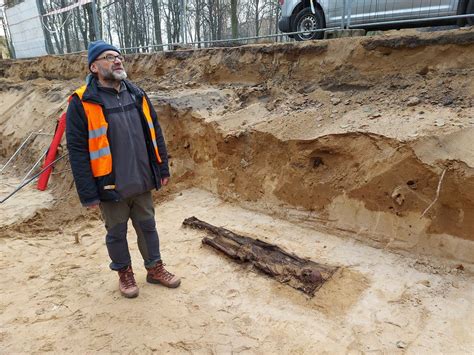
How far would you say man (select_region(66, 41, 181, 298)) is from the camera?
2.98 m

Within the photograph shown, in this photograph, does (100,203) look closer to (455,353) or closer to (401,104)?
(455,353)

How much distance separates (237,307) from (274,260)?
0.76 metres

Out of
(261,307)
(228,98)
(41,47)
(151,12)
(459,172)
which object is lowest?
(261,307)

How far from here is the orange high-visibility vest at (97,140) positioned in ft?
9.75

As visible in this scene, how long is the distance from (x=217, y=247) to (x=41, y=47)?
10.8 meters

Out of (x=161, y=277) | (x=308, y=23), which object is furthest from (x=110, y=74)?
(x=308, y=23)

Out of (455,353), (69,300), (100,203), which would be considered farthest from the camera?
(69,300)

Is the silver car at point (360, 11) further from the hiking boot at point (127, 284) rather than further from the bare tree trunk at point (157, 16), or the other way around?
the bare tree trunk at point (157, 16)

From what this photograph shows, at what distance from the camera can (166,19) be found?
12555 millimetres

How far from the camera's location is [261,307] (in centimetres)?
335

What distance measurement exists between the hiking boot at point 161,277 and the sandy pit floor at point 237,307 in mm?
75

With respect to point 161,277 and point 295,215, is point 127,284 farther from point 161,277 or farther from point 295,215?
point 295,215

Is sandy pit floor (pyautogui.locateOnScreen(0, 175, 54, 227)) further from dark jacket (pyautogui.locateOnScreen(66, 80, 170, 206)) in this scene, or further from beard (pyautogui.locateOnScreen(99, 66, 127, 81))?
beard (pyautogui.locateOnScreen(99, 66, 127, 81))

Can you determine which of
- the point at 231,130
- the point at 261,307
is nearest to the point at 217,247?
the point at 261,307
